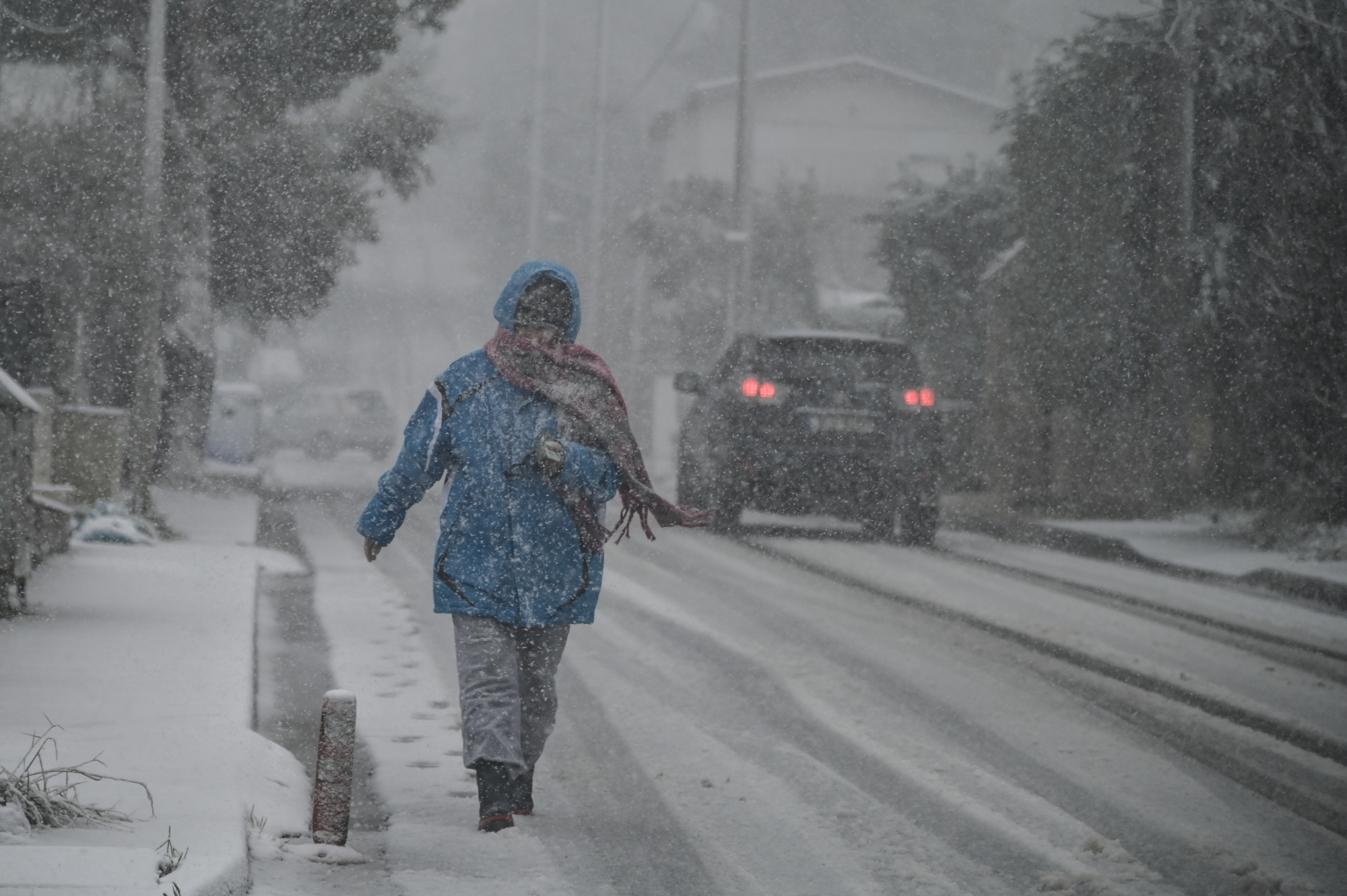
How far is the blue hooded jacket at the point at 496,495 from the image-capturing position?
509cm

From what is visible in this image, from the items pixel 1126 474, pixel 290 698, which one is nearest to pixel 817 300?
pixel 1126 474

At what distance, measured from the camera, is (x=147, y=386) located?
14.9m

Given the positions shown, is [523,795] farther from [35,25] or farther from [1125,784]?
[35,25]

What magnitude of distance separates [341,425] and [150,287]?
19.7 m

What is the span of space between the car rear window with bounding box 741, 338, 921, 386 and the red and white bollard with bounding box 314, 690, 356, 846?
1089cm

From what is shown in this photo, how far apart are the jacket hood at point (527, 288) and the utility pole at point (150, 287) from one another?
10095 mm

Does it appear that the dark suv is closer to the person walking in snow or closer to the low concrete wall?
the low concrete wall

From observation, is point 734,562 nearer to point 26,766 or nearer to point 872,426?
point 872,426

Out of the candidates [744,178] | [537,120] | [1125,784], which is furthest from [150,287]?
[537,120]

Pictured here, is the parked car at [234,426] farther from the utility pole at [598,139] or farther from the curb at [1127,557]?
the curb at [1127,557]

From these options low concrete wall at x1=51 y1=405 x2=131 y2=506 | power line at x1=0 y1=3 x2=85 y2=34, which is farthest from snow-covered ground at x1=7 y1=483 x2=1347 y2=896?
power line at x1=0 y1=3 x2=85 y2=34

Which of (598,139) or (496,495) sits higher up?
(598,139)

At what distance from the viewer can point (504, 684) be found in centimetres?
507

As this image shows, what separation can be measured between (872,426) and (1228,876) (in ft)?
34.9
